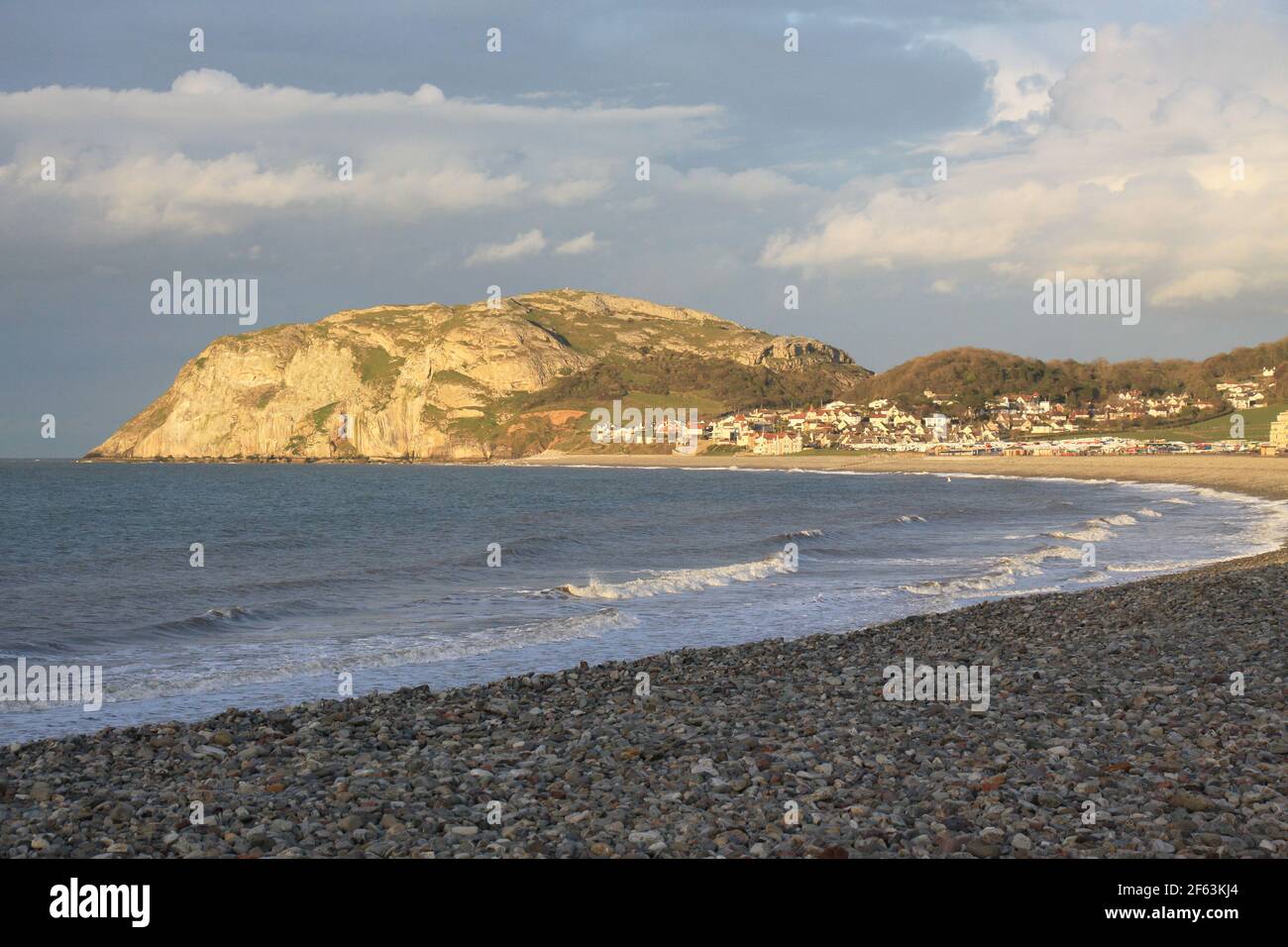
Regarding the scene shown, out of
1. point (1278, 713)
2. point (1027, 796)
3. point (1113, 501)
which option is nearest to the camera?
point (1027, 796)

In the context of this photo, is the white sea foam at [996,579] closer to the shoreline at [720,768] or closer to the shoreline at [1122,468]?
the shoreline at [720,768]

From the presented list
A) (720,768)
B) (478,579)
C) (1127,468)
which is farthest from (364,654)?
(1127,468)

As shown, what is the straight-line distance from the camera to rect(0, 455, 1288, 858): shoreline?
8.34 meters

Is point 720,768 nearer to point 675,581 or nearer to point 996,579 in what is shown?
point 675,581

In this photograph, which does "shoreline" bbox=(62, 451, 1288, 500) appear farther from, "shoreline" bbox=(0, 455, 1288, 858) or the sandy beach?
"shoreline" bbox=(0, 455, 1288, 858)

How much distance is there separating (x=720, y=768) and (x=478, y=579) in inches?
999

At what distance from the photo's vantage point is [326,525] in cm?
6188

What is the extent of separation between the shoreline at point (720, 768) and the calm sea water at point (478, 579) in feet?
14.0

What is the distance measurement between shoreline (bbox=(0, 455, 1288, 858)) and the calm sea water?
4264mm

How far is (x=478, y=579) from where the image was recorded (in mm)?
34969
